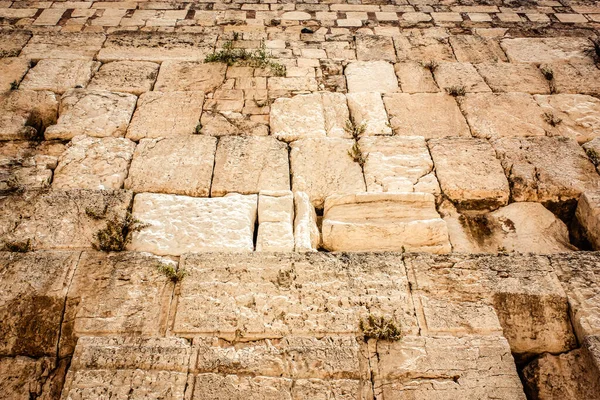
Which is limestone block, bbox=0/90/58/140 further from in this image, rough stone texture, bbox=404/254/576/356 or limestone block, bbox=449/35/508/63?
limestone block, bbox=449/35/508/63

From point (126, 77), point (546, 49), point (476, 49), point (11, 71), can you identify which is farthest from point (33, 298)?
point (546, 49)

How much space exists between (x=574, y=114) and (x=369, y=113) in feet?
7.06

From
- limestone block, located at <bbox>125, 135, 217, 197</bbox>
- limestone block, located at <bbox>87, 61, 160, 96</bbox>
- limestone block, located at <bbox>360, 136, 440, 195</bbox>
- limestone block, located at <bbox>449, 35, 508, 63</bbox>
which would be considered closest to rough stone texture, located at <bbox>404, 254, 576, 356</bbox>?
limestone block, located at <bbox>360, 136, 440, 195</bbox>

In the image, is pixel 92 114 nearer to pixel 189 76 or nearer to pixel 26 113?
pixel 26 113

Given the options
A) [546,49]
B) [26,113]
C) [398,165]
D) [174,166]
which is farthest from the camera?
[546,49]

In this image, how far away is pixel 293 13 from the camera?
5375 millimetres

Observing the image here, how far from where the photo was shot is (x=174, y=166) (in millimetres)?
3293

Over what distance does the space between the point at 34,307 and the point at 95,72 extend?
291 cm

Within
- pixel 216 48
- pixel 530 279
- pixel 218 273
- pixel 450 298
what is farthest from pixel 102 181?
pixel 530 279

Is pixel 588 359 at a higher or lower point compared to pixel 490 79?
lower

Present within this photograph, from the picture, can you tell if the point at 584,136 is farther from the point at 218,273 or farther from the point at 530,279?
the point at 218,273

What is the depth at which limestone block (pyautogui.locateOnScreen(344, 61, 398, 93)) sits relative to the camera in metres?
4.21

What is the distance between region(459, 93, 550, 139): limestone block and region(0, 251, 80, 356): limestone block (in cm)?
375

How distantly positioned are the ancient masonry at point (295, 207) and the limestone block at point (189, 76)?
1.5 inches
